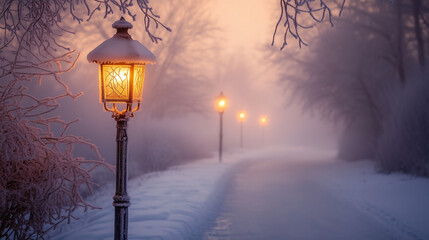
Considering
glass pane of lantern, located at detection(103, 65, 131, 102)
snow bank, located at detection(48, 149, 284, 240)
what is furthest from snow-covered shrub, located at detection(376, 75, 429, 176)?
glass pane of lantern, located at detection(103, 65, 131, 102)

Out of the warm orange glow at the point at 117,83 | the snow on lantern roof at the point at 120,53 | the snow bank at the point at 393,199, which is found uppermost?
the snow on lantern roof at the point at 120,53

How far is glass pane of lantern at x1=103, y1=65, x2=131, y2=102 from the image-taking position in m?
4.92

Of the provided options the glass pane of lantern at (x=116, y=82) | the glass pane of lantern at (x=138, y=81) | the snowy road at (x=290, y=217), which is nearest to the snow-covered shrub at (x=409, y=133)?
the snowy road at (x=290, y=217)

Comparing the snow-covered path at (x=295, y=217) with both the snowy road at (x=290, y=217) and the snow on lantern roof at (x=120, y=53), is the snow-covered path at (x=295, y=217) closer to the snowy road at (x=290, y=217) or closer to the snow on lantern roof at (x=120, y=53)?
the snowy road at (x=290, y=217)

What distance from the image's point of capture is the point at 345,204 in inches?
406

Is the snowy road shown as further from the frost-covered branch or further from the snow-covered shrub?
the frost-covered branch

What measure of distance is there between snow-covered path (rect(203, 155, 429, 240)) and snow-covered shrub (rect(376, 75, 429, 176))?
102 inches

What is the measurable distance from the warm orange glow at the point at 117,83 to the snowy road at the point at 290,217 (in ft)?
10.8

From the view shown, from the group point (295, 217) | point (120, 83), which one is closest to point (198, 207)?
point (295, 217)

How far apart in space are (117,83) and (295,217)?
211 inches

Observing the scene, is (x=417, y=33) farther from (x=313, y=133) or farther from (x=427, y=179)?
(x=313, y=133)

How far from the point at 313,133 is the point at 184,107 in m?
47.4

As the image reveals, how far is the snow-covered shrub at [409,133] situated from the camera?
12.8m

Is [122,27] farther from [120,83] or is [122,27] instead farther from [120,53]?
[120,83]
